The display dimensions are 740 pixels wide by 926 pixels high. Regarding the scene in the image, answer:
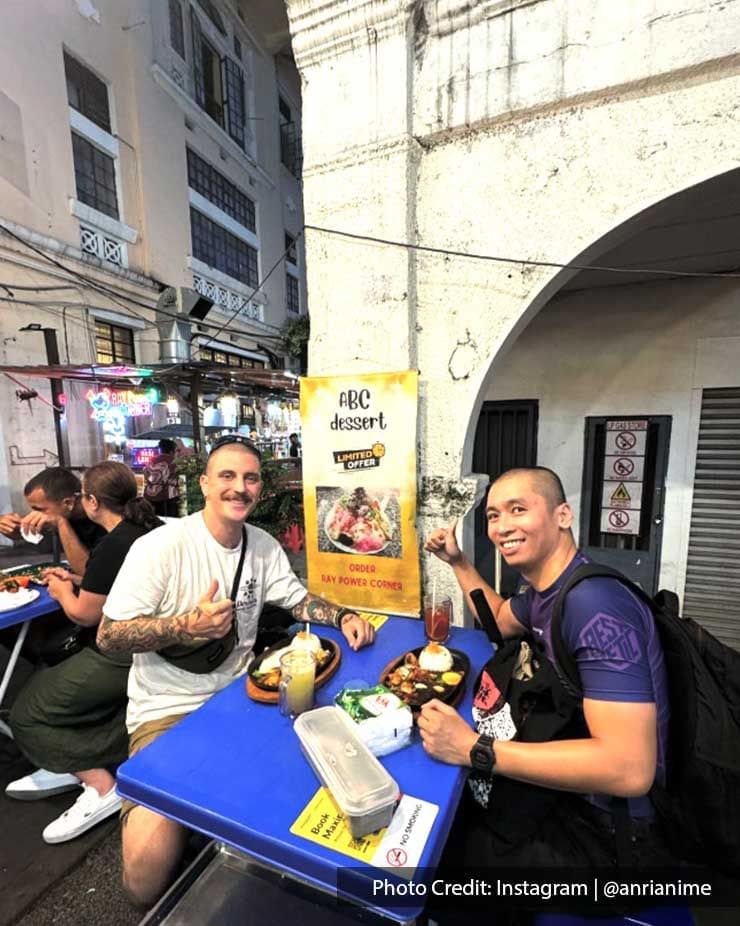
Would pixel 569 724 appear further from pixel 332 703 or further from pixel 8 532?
pixel 8 532

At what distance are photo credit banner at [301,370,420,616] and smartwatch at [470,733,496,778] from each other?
1481 millimetres

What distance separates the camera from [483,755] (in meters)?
1.39

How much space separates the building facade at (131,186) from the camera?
28.1ft

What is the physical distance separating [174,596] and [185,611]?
0.35 feet

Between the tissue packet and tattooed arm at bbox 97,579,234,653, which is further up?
tattooed arm at bbox 97,579,234,653

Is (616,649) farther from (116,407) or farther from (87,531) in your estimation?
(116,407)

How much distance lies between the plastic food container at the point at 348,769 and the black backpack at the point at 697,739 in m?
0.72

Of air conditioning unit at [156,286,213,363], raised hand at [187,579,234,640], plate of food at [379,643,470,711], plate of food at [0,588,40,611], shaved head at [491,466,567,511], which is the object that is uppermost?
air conditioning unit at [156,286,213,363]

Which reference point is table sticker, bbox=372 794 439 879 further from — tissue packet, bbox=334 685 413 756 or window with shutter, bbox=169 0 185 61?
window with shutter, bbox=169 0 185 61

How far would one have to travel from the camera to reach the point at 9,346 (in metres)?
8.41

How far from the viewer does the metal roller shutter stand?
4.02 metres

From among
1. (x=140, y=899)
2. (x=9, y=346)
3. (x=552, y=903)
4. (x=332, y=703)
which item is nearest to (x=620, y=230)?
(x=332, y=703)

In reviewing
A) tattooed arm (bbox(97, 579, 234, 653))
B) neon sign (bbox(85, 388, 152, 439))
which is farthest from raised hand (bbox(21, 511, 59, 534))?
neon sign (bbox(85, 388, 152, 439))

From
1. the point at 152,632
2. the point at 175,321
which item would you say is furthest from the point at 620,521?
the point at 175,321
